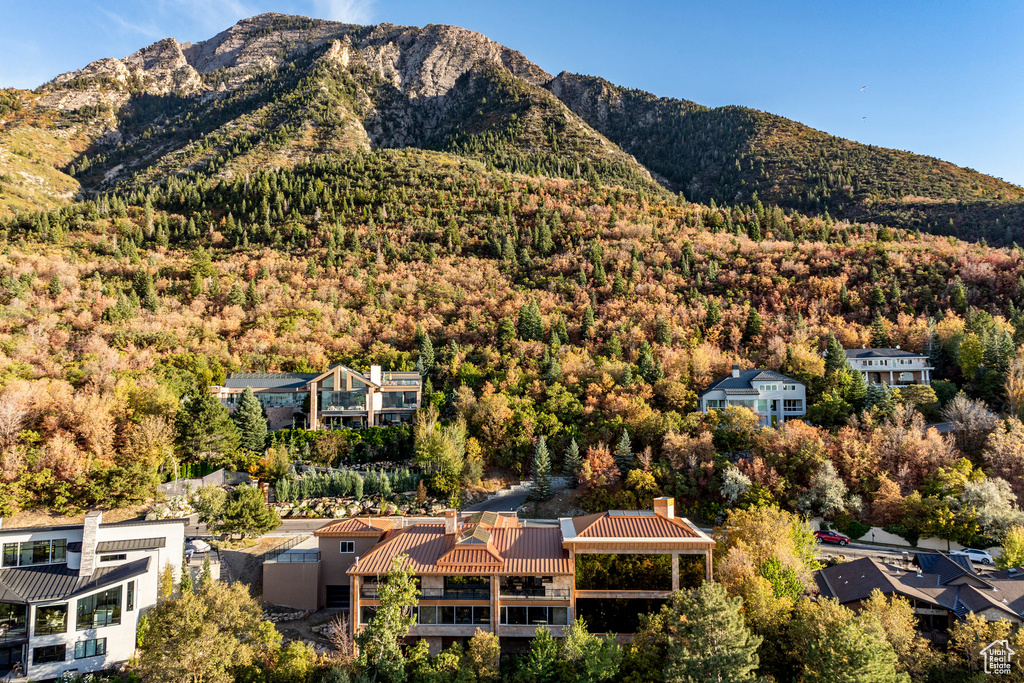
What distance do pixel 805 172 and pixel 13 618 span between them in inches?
6224

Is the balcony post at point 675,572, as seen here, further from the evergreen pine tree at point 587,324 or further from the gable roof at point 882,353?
the evergreen pine tree at point 587,324

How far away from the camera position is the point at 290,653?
25734 millimetres

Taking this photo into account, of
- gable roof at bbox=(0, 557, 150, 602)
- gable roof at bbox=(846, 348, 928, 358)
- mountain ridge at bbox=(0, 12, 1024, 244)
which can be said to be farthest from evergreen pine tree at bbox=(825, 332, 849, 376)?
mountain ridge at bbox=(0, 12, 1024, 244)

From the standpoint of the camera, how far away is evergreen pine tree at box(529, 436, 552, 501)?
43969mm

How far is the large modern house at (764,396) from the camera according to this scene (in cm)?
5216

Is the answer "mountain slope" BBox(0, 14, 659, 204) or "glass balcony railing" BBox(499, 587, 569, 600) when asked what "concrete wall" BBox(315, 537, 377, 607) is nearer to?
"glass balcony railing" BBox(499, 587, 569, 600)

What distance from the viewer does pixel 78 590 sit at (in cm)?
2770

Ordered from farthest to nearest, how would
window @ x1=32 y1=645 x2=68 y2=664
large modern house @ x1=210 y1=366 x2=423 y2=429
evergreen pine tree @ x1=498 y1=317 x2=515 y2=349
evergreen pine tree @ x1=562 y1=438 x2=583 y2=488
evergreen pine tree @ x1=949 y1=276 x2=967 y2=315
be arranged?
1. evergreen pine tree @ x1=498 y1=317 x2=515 y2=349
2. evergreen pine tree @ x1=949 y1=276 x2=967 y2=315
3. large modern house @ x1=210 y1=366 x2=423 y2=429
4. evergreen pine tree @ x1=562 y1=438 x2=583 y2=488
5. window @ x1=32 y1=645 x2=68 y2=664

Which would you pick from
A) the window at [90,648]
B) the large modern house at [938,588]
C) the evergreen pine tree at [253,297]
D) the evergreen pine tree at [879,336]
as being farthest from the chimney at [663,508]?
the evergreen pine tree at [253,297]

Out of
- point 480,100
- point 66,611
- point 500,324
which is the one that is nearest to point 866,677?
point 66,611

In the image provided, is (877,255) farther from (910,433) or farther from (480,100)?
(480,100)

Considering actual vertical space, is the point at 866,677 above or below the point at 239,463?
below

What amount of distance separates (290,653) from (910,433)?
133ft

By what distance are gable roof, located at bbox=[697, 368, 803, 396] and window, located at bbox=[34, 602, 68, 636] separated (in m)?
46.3
